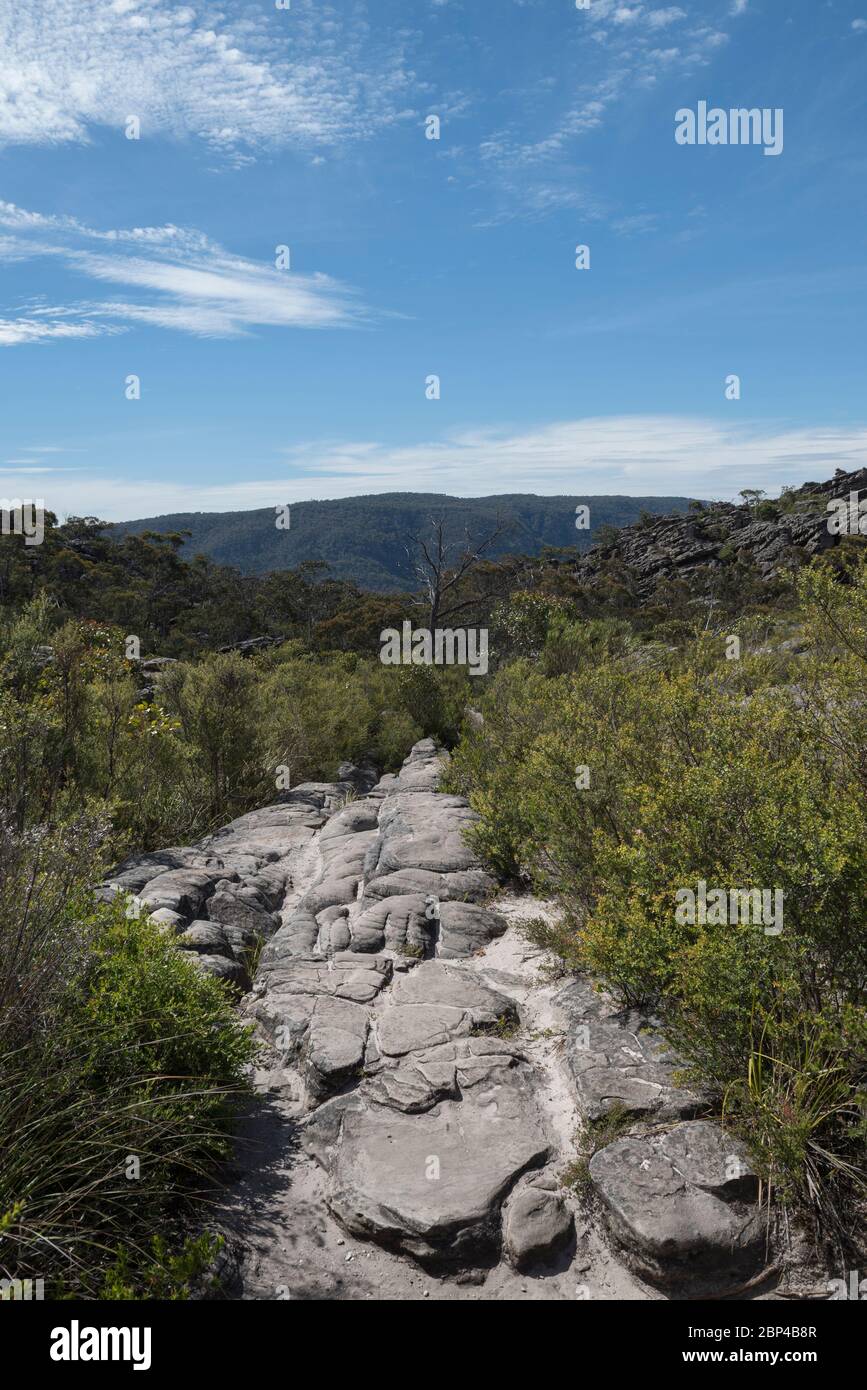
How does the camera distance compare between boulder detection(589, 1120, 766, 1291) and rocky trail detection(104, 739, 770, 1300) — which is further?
rocky trail detection(104, 739, 770, 1300)

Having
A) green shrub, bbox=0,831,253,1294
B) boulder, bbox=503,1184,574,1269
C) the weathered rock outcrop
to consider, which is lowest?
boulder, bbox=503,1184,574,1269

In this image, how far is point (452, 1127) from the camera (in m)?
4.09

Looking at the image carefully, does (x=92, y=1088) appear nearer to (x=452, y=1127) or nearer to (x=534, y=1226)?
(x=452, y=1127)

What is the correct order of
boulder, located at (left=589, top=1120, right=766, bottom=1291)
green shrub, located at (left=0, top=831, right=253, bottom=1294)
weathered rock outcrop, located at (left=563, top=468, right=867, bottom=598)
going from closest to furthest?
green shrub, located at (left=0, top=831, right=253, bottom=1294)
boulder, located at (left=589, top=1120, right=766, bottom=1291)
weathered rock outcrop, located at (left=563, top=468, right=867, bottom=598)

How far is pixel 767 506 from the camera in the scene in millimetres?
78500

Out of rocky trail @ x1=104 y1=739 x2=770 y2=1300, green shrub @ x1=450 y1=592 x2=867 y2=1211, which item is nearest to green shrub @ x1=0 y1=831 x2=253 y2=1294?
rocky trail @ x1=104 y1=739 x2=770 y2=1300

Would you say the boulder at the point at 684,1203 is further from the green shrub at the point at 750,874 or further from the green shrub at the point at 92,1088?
the green shrub at the point at 92,1088

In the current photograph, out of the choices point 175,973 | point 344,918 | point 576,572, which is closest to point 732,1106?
point 175,973

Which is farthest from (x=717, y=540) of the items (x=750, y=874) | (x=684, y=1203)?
(x=684, y=1203)

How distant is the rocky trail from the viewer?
10.8 ft

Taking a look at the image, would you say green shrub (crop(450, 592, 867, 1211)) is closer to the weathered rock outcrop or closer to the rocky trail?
the rocky trail

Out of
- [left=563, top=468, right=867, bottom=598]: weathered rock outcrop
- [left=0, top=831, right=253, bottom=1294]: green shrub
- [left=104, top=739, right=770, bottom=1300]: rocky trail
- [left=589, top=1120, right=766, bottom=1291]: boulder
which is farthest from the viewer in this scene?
[left=563, top=468, right=867, bottom=598]: weathered rock outcrop
